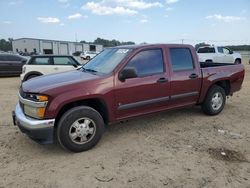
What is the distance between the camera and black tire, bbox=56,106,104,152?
13.7 ft

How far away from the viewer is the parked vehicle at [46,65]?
10.8 metres

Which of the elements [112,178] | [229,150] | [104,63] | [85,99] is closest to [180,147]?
[229,150]

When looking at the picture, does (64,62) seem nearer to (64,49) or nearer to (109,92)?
(109,92)

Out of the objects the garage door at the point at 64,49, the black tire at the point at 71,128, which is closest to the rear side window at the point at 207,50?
the black tire at the point at 71,128

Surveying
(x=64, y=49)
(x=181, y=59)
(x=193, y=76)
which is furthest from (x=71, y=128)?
(x=64, y=49)

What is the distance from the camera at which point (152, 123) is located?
5.88m

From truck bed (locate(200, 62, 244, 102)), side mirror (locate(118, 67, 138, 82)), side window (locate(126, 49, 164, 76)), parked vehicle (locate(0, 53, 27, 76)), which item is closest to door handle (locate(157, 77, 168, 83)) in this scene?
side window (locate(126, 49, 164, 76))

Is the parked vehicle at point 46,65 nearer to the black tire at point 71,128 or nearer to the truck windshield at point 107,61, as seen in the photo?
the truck windshield at point 107,61

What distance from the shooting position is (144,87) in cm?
495

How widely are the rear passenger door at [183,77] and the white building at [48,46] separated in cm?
6931

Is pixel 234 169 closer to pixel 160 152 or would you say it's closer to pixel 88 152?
pixel 160 152

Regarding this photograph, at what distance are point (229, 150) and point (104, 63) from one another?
2.75m

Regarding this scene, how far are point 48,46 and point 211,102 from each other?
74339 mm

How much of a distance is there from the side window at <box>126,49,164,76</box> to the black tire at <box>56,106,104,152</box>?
115 centimetres
